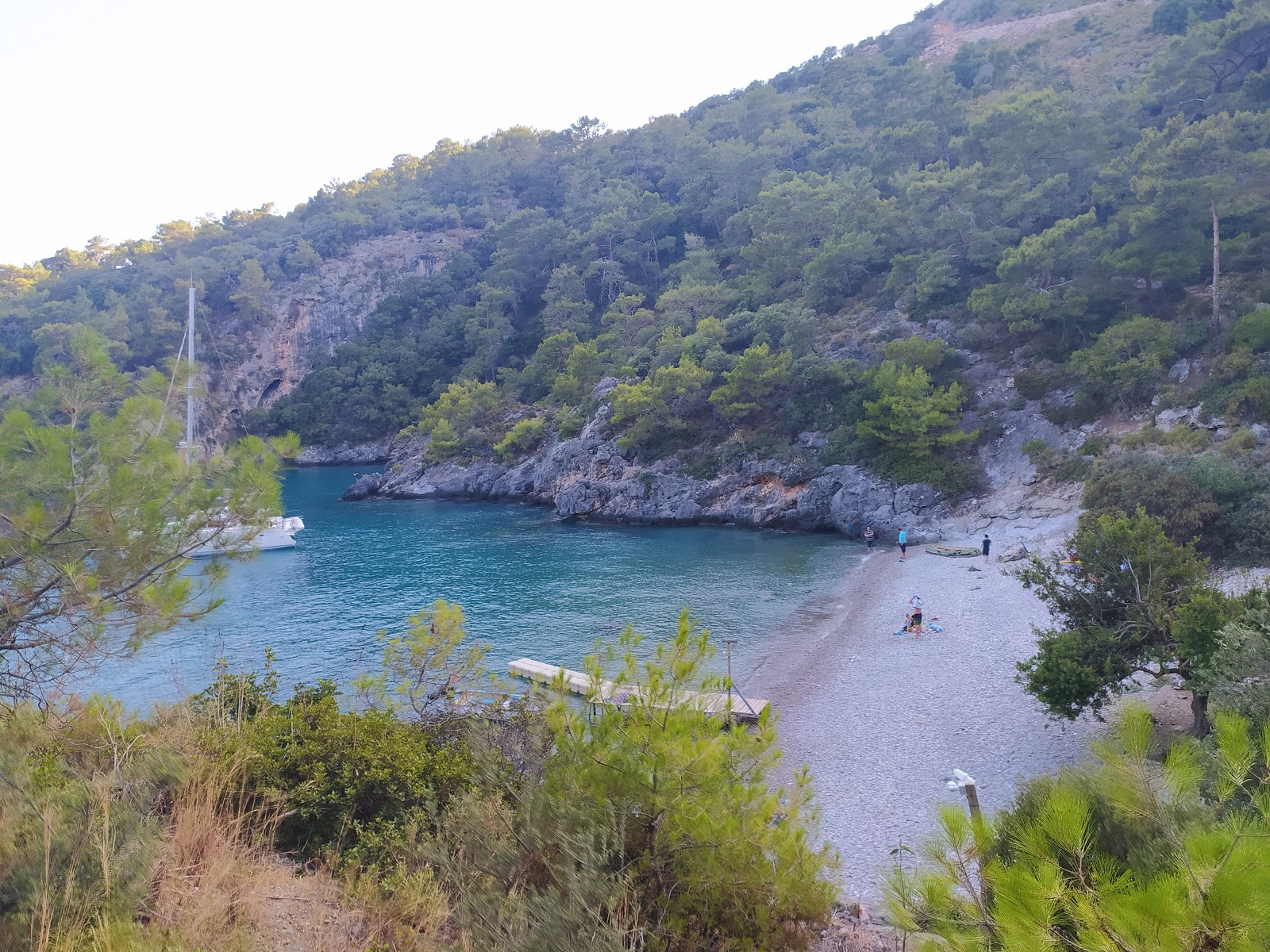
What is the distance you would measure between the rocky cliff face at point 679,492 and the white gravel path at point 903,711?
756 cm

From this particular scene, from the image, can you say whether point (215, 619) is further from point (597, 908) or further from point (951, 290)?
point (951, 290)

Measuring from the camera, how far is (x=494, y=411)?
46125 mm

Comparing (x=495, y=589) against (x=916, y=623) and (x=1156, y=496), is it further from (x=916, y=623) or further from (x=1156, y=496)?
(x=1156, y=496)

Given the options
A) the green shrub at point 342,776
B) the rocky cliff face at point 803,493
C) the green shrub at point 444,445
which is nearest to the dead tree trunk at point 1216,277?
the rocky cliff face at point 803,493

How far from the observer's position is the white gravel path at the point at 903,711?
9039 millimetres

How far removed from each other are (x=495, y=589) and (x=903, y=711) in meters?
13.6

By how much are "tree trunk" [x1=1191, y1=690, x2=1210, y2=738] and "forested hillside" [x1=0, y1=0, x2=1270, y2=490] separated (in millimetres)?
16698

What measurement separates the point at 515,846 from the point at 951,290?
34853 millimetres

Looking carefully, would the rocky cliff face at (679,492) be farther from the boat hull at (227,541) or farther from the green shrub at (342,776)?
the boat hull at (227,541)

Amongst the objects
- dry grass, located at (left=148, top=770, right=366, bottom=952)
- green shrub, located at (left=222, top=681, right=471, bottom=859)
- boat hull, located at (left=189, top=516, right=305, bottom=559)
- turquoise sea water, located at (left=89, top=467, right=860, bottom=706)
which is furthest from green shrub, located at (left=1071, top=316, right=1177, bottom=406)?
dry grass, located at (left=148, top=770, right=366, bottom=952)

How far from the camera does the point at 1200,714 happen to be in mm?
8680

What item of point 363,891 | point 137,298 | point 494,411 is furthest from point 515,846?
point 137,298

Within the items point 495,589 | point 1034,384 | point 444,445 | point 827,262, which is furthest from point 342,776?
point 444,445

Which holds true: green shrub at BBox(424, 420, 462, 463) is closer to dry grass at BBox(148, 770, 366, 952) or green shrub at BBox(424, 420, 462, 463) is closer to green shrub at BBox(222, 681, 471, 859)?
green shrub at BBox(222, 681, 471, 859)
